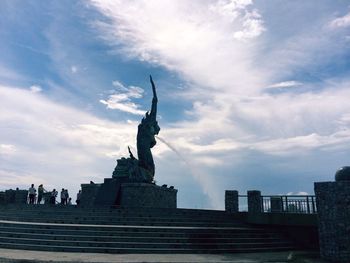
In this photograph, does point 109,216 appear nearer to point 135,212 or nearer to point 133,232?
point 135,212

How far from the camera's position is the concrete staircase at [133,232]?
512 inches

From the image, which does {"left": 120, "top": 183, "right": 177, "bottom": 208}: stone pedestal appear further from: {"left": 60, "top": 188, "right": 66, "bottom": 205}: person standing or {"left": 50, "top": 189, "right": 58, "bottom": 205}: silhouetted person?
{"left": 50, "top": 189, "right": 58, "bottom": 205}: silhouetted person

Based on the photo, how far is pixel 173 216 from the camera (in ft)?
56.2

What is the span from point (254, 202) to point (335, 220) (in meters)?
6.82

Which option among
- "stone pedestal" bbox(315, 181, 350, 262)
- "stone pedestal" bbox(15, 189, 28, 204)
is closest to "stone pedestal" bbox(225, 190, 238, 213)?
"stone pedestal" bbox(315, 181, 350, 262)

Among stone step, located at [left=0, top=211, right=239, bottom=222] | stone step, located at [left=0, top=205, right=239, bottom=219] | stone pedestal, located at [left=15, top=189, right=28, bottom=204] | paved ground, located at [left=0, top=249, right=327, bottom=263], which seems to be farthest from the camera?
stone pedestal, located at [left=15, top=189, right=28, bottom=204]

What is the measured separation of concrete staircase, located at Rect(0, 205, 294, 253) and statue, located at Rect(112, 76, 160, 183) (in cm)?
796

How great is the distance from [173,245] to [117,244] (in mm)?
2200

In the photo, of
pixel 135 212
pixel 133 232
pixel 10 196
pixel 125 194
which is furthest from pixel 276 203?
pixel 10 196

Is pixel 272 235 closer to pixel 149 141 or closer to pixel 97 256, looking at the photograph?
pixel 97 256

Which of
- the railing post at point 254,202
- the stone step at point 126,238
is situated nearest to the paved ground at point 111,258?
the stone step at point 126,238

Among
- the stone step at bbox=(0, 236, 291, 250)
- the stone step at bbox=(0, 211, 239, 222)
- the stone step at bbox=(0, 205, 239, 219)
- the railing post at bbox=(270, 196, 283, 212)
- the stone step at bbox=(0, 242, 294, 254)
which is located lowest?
the stone step at bbox=(0, 242, 294, 254)

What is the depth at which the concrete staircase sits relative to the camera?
1302 cm

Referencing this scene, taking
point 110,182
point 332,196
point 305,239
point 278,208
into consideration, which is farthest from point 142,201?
point 332,196
